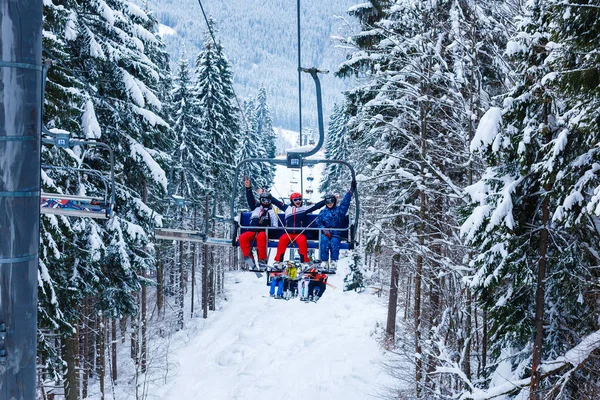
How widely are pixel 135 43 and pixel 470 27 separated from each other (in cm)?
943

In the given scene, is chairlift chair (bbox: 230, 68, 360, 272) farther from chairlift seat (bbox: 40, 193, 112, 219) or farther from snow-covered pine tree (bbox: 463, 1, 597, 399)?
chairlift seat (bbox: 40, 193, 112, 219)

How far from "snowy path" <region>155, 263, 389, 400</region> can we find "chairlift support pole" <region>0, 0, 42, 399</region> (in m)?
15.7

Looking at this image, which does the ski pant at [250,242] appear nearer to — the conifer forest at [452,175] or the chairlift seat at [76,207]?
the conifer forest at [452,175]

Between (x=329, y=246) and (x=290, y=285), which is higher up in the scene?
(x=329, y=246)

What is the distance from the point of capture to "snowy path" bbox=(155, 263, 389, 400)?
20.2 m

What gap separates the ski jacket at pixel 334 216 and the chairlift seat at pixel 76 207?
5.11m

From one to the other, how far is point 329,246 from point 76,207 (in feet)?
18.8

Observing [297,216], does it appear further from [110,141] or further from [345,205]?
[110,141]

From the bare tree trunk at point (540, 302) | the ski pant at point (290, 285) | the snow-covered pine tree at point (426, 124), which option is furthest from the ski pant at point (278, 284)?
the bare tree trunk at point (540, 302)

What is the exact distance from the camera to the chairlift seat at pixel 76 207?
6422mm

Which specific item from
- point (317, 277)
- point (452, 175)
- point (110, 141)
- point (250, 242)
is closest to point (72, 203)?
point (250, 242)

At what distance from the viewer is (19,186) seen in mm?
2611

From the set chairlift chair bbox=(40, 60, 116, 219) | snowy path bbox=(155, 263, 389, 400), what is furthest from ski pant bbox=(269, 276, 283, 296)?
snowy path bbox=(155, 263, 389, 400)

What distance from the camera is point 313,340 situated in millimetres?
25859
